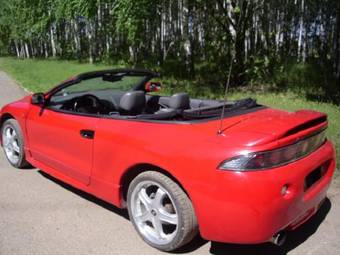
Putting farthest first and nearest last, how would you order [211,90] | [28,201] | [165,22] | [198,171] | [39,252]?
[165,22]
[211,90]
[28,201]
[39,252]
[198,171]

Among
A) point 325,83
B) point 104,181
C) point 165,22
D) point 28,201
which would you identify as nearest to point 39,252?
point 104,181

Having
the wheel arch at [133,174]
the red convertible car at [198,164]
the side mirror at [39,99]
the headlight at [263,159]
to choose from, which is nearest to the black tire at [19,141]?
the side mirror at [39,99]

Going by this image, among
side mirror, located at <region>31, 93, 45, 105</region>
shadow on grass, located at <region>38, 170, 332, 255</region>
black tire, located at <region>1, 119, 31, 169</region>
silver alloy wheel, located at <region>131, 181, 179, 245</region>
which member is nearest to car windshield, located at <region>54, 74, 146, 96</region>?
side mirror, located at <region>31, 93, 45, 105</region>

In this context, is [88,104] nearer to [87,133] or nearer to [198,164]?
[87,133]

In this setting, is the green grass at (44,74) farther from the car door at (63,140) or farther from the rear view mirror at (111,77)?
the rear view mirror at (111,77)

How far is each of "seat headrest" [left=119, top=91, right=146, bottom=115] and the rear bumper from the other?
1550 millimetres

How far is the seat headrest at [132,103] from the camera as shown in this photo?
14.2 ft

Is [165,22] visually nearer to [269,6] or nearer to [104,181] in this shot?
[269,6]

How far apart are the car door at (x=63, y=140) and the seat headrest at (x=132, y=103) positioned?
1.33 feet

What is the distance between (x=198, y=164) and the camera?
3.08 meters

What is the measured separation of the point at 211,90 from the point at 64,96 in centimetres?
805

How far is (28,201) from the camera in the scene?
4609 mm

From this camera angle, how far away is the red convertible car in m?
2.95

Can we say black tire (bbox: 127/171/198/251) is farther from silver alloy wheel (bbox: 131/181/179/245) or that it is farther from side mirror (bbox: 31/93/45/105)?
side mirror (bbox: 31/93/45/105)
